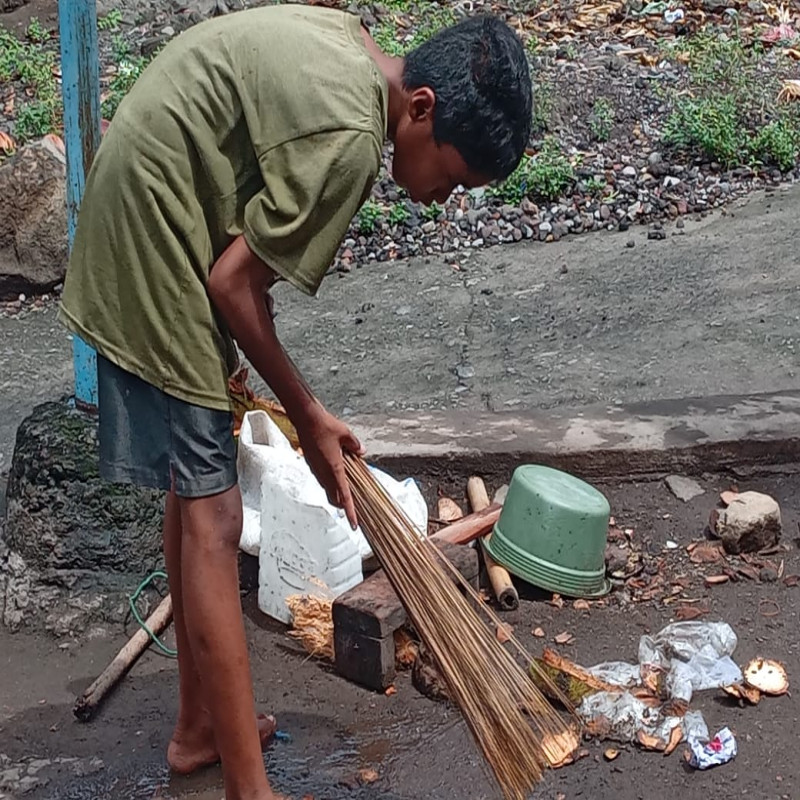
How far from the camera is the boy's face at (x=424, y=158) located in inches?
87.0

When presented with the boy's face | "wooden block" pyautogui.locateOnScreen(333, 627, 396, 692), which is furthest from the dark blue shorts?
"wooden block" pyautogui.locateOnScreen(333, 627, 396, 692)

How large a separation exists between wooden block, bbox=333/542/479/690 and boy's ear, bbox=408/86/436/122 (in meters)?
1.33

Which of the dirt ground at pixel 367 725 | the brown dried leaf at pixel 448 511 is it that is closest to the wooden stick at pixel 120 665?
the dirt ground at pixel 367 725

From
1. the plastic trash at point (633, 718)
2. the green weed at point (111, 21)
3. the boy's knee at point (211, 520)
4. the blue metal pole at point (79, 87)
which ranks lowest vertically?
the plastic trash at point (633, 718)

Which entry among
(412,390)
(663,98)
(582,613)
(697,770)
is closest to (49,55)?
(663,98)

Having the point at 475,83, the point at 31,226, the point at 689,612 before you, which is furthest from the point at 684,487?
the point at 31,226

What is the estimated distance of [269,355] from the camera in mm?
2260

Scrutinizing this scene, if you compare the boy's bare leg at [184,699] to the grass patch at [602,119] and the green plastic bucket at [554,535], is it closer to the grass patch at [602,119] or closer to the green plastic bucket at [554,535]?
the green plastic bucket at [554,535]

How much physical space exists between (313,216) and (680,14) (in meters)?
7.48

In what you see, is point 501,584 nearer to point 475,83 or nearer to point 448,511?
point 448,511

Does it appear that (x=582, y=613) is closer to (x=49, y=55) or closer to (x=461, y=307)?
(x=461, y=307)

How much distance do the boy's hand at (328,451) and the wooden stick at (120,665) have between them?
722 mm

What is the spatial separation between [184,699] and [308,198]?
1.26 m

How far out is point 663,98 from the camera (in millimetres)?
7680
